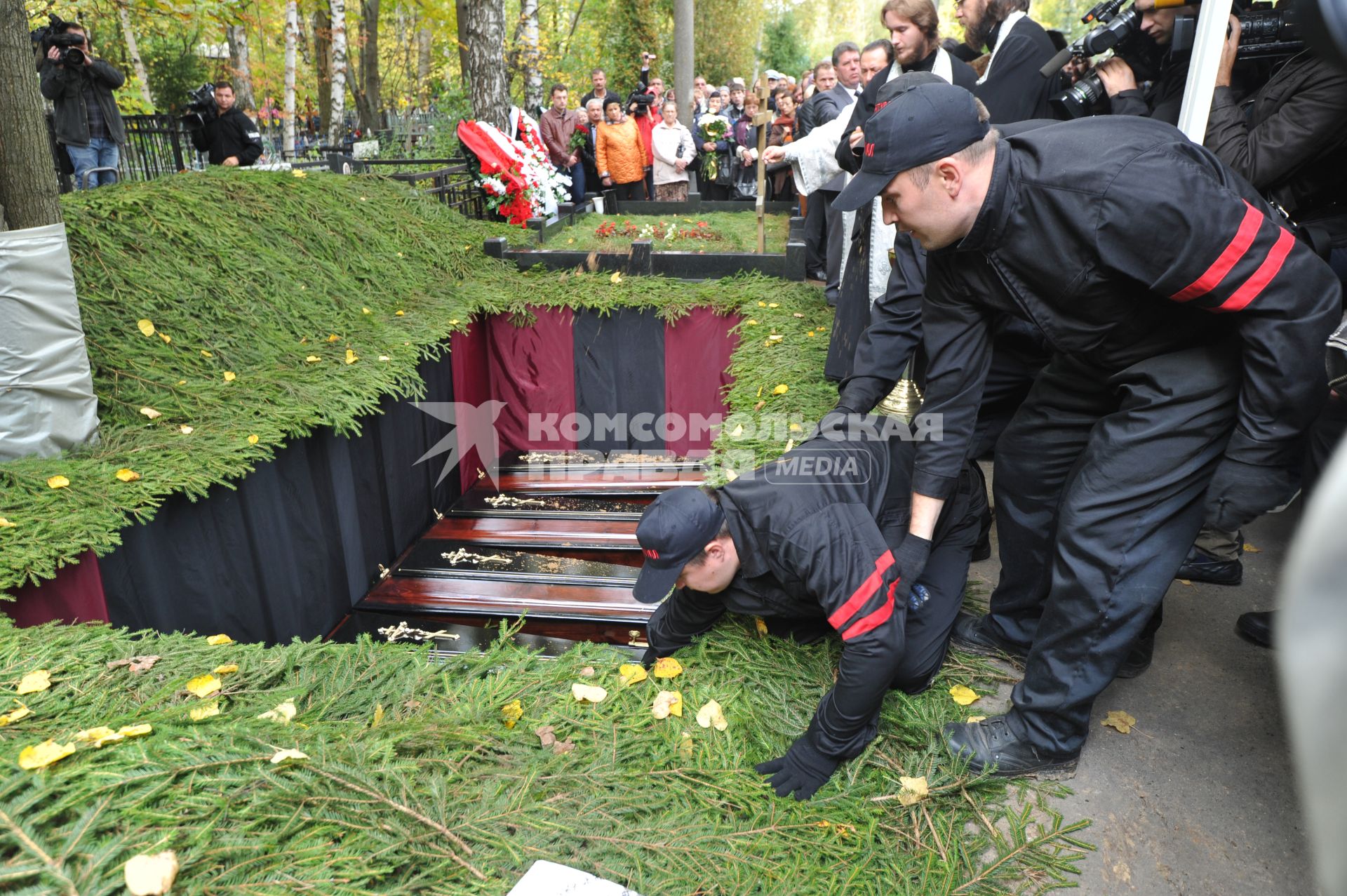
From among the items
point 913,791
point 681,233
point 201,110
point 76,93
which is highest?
point 76,93

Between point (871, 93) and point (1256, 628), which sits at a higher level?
point (871, 93)

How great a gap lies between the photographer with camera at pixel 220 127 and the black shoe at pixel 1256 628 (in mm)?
9952

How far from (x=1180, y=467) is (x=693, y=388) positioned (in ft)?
15.7

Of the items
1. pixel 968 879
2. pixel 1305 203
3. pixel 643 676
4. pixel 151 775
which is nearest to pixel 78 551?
pixel 151 775

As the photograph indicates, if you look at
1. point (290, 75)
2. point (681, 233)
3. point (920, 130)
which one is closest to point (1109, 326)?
point (920, 130)

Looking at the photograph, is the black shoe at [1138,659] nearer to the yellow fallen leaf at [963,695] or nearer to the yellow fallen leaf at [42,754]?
the yellow fallen leaf at [963,695]

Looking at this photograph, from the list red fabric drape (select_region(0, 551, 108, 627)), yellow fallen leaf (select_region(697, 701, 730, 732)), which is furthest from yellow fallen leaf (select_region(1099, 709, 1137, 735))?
red fabric drape (select_region(0, 551, 108, 627))

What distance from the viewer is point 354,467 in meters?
5.02

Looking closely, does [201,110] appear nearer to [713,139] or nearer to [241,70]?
[713,139]

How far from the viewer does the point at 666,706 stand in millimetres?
2555

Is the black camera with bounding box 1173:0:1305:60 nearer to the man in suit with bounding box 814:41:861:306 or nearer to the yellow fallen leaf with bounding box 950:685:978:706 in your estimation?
the yellow fallen leaf with bounding box 950:685:978:706

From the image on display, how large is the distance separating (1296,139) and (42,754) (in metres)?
3.87

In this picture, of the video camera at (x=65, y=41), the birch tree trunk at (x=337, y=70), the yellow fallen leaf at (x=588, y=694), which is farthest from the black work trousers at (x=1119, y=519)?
the birch tree trunk at (x=337, y=70)

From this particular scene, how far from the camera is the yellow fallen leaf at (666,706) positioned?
2533 mm
